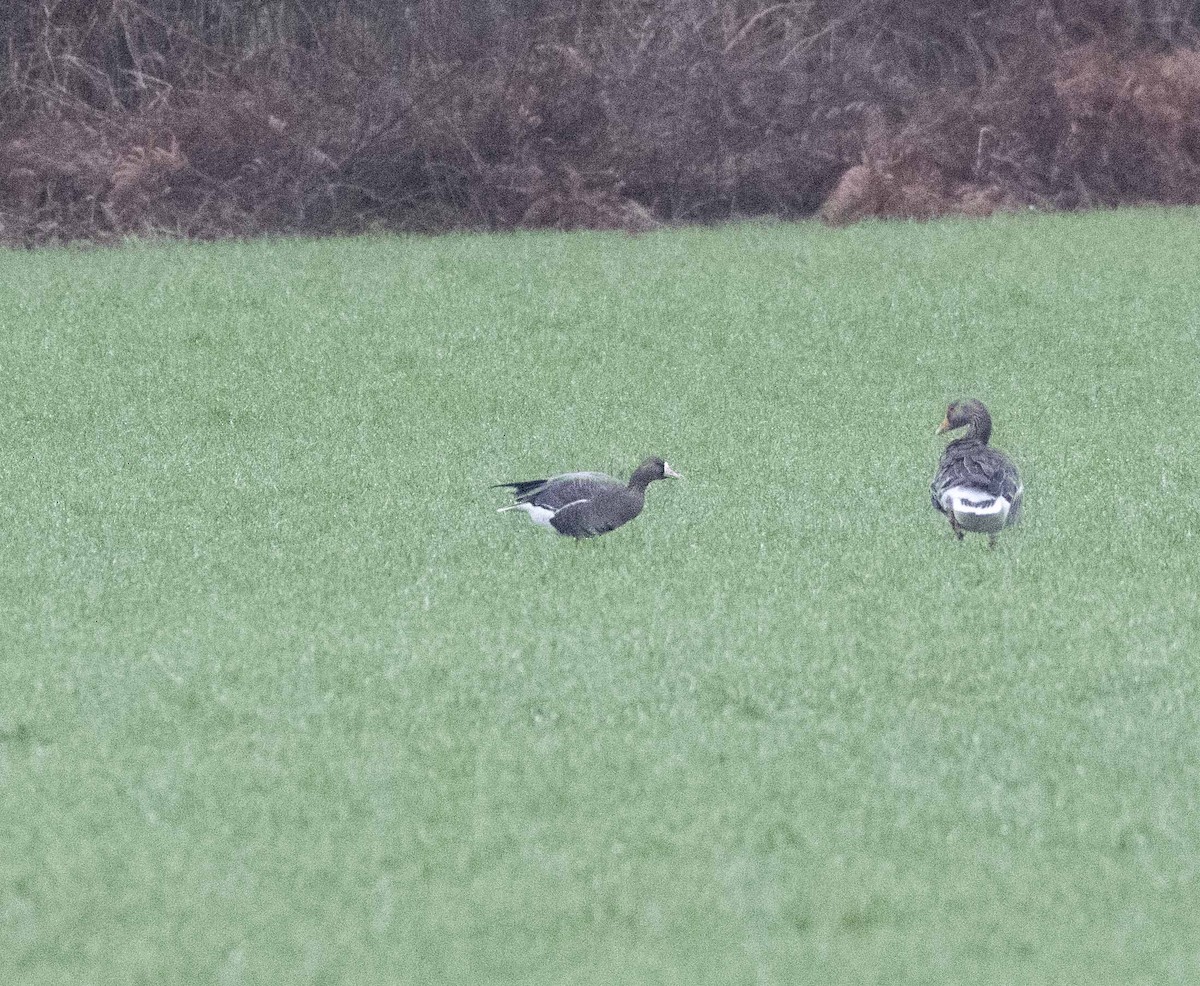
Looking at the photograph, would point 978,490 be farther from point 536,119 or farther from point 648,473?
point 536,119

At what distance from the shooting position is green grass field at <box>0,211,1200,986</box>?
5.99 metres

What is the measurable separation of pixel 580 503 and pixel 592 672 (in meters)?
2.45

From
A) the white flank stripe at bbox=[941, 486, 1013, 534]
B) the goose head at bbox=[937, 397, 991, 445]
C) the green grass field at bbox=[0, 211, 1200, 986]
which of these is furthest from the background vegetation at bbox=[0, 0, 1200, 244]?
the white flank stripe at bbox=[941, 486, 1013, 534]

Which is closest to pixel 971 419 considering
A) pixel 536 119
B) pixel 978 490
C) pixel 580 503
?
pixel 978 490

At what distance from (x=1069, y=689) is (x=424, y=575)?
3.74m

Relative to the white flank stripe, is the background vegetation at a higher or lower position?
lower

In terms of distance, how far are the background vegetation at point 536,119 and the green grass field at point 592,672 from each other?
8.27 metres

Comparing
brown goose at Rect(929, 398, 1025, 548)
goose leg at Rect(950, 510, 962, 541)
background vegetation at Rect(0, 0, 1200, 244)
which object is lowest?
background vegetation at Rect(0, 0, 1200, 244)

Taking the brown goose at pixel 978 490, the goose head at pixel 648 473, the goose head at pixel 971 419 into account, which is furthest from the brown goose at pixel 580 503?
the goose head at pixel 971 419

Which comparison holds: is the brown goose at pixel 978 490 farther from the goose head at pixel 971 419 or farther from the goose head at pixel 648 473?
the goose head at pixel 648 473

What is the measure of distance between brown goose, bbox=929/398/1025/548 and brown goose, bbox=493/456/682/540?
66.5 inches

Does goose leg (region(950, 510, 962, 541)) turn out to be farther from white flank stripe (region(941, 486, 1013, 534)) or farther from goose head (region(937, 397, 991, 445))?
goose head (region(937, 397, 991, 445))

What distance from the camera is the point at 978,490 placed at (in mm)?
10398

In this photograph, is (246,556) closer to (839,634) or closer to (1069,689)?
(839,634)
